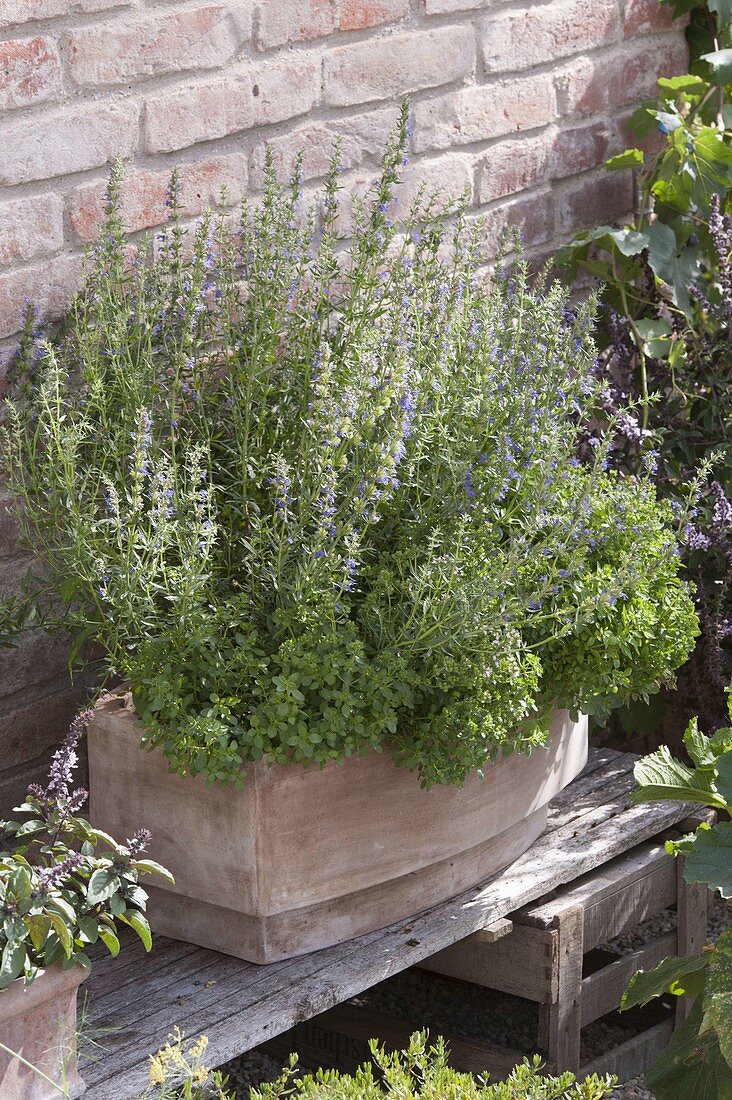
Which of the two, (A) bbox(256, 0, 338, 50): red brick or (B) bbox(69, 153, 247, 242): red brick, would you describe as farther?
(A) bbox(256, 0, 338, 50): red brick

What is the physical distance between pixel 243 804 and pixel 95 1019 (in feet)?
1.17

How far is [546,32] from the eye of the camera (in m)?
2.88

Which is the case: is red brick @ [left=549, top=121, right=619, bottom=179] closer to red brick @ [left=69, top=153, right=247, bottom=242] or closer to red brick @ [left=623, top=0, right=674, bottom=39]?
red brick @ [left=623, top=0, right=674, bottom=39]

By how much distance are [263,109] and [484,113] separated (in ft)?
1.93

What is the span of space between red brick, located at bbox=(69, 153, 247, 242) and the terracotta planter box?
29.6 inches

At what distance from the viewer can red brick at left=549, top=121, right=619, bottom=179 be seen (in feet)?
9.76

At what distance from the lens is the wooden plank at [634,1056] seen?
2467mm

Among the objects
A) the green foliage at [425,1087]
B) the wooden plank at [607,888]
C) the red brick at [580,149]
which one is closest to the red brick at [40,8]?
the red brick at [580,149]

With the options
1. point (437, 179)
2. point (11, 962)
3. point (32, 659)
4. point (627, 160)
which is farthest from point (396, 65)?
point (11, 962)

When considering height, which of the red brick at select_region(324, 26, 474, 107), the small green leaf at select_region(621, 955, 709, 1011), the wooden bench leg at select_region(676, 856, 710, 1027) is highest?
the red brick at select_region(324, 26, 474, 107)

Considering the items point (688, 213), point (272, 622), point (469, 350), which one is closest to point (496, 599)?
point (272, 622)

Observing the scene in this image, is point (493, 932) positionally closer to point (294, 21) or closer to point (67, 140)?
point (67, 140)

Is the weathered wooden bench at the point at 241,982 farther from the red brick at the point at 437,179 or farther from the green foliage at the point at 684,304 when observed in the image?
the red brick at the point at 437,179

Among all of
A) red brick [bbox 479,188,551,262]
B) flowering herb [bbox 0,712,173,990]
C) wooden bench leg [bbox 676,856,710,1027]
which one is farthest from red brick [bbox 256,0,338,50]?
wooden bench leg [bbox 676,856,710,1027]
